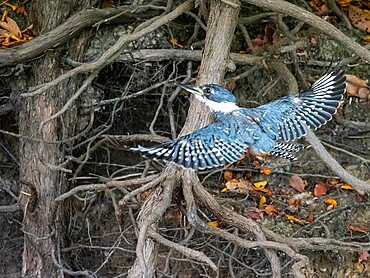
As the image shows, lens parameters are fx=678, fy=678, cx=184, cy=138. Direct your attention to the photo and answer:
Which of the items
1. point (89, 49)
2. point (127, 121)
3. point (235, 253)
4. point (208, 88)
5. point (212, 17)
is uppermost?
point (212, 17)

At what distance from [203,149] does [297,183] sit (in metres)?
1.48

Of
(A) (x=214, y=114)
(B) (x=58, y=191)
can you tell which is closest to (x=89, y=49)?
(B) (x=58, y=191)

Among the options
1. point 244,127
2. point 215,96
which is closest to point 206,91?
point 215,96

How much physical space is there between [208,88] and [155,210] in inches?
18.1

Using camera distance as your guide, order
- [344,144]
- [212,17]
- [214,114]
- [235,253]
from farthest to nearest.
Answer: [344,144] → [235,253] → [212,17] → [214,114]

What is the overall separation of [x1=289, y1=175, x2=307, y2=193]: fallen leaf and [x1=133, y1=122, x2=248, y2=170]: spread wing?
1.31 meters

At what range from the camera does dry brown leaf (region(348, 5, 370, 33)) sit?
373 centimetres

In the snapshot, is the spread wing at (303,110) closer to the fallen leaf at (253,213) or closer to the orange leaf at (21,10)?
the fallen leaf at (253,213)

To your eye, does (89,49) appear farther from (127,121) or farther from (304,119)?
(304,119)

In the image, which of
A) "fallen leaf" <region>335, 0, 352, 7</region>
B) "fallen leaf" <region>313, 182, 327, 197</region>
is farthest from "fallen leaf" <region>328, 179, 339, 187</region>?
"fallen leaf" <region>335, 0, 352, 7</region>

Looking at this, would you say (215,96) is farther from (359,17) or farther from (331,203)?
(359,17)

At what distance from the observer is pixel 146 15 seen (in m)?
3.41

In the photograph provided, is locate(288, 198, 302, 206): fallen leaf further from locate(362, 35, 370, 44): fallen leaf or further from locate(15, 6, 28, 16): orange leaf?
locate(15, 6, 28, 16): orange leaf

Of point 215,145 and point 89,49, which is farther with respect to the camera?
point 89,49
